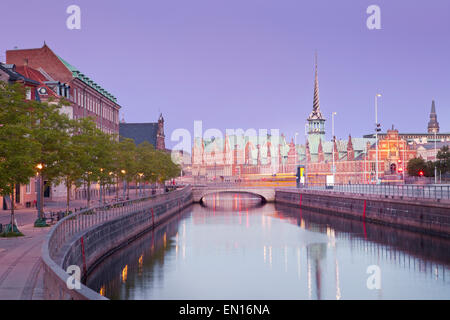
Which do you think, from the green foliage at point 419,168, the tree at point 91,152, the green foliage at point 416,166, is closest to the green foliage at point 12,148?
the tree at point 91,152

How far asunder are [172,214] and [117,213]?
1352 inches

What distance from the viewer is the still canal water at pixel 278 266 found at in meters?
27.7

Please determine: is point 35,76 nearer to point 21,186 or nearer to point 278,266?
point 21,186

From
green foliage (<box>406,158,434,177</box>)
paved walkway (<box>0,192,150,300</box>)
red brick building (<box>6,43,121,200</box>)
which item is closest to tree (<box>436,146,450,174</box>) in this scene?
green foliage (<box>406,158,434,177</box>)

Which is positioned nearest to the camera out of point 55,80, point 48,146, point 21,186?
point 48,146

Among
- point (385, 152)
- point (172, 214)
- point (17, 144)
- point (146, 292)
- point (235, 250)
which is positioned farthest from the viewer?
point (385, 152)

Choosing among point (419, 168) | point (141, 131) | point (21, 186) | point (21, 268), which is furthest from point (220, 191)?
point (21, 268)

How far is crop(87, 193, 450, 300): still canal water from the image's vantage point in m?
27.7

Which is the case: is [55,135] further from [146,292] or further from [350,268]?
[350,268]

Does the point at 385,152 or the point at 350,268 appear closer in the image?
the point at 350,268

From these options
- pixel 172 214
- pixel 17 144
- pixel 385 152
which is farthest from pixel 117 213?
pixel 385 152

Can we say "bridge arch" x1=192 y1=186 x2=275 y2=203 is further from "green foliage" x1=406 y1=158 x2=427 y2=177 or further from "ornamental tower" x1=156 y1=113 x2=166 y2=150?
"ornamental tower" x1=156 y1=113 x2=166 y2=150

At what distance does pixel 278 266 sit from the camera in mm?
35406

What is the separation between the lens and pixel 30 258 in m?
20.8
